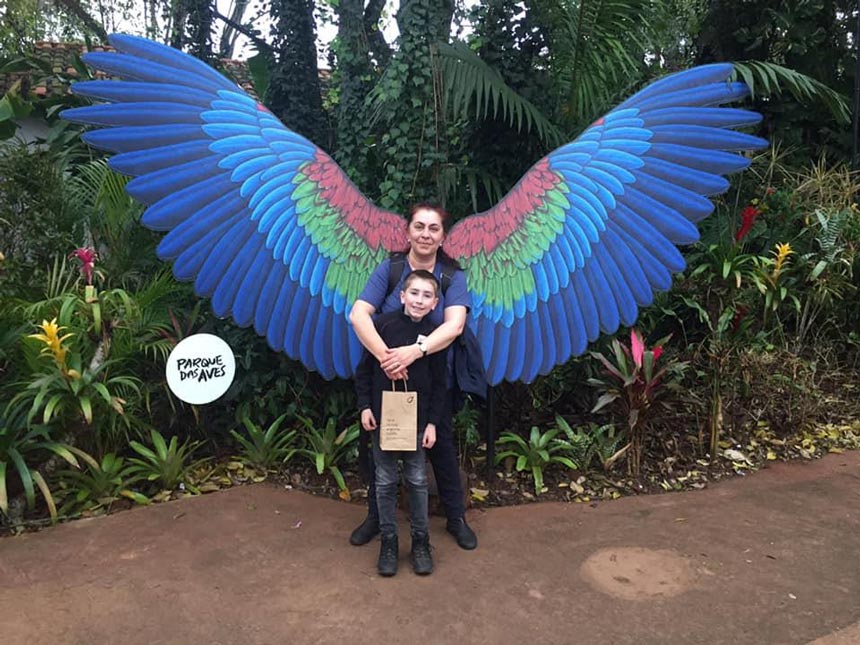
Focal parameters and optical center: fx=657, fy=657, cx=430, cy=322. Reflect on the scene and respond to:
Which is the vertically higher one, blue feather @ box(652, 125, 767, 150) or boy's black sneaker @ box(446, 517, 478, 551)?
blue feather @ box(652, 125, 767, 150)

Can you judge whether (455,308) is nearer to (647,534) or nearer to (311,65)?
(647,534)

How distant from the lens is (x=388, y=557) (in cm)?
266

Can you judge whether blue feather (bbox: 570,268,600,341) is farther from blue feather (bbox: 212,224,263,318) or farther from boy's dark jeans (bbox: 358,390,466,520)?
blue feather (bbox: 212,224,263,318)

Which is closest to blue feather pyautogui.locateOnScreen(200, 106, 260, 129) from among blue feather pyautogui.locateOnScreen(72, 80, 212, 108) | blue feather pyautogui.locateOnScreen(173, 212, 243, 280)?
blue feather pyautogui.locateOnScreen(72, 80, 212, 108)

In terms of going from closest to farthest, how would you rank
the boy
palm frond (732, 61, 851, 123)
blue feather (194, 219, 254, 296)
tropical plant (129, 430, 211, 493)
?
1. the boy
2. blue feather (194, 219, 254, 296)
3. tropical plant (129, 430, 211, 493)
4. palm frond (732, 61, 851, 123)

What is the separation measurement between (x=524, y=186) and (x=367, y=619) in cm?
196

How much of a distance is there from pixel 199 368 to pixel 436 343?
121 centimetres

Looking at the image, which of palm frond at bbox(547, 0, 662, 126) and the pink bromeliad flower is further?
palm frond at bbox(547, 0, 662, 126)

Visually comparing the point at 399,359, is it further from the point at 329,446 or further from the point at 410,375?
the point at 329,446

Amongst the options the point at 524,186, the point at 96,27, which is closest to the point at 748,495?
the point at 524,186

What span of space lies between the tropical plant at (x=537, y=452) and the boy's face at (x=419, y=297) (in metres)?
1.48

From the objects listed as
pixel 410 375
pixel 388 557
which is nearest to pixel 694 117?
pixel 410 375

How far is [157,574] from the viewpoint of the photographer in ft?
8.58

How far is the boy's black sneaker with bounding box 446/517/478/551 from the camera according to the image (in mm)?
2883
